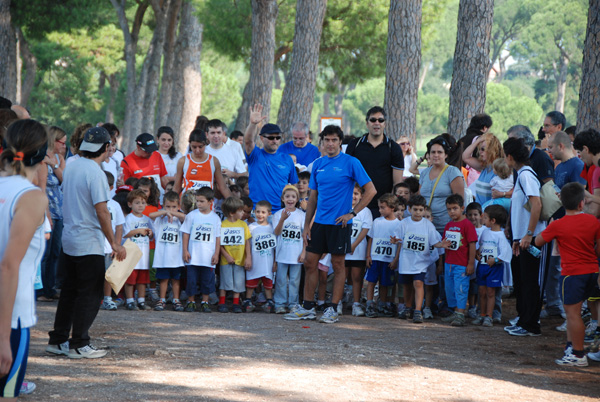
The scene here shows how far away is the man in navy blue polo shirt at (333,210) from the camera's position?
8367 mm

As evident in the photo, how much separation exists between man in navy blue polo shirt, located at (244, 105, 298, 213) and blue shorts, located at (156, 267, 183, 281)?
1411 mm

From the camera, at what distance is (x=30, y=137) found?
377 cm

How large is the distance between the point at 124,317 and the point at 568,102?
6635cm

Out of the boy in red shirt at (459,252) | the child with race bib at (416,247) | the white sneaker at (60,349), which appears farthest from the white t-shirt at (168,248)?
the boy in red shirt at (459,252)

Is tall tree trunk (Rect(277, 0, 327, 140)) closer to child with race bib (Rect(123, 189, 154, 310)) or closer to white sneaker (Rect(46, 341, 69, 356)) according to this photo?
child with race bib (Rect(123, 189, 154, 310))

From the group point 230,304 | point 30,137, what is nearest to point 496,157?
point 230,304

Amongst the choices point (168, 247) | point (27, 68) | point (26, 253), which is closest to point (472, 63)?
point (168, 247)

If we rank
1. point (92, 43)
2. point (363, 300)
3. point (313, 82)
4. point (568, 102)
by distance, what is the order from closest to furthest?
point (363, 300)
point (313, 82)
point (92, 43)
point (568, 102)

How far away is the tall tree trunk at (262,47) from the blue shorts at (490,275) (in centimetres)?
991

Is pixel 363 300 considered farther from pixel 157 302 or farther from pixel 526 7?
pixel 526 7

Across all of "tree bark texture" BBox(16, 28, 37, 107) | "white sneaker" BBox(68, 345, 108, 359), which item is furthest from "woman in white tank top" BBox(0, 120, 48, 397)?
"tree bark texture" BBox(16, 28, 37, 107)

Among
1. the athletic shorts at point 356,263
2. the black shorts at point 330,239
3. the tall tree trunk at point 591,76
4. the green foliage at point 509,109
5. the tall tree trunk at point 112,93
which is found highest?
the green foliage at point 509,109

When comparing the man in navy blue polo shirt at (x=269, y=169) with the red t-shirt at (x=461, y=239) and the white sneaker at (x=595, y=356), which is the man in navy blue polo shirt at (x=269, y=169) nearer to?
the red t-shirt at (x=461, y=239)

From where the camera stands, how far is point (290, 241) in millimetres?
9359
